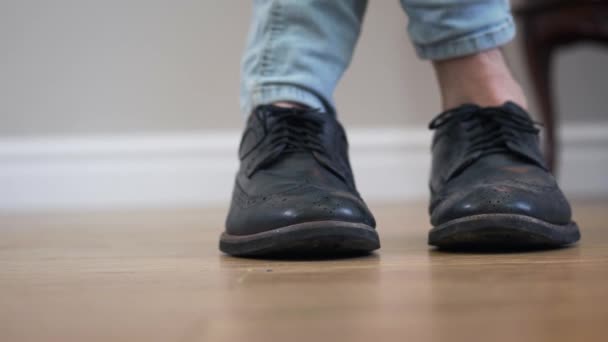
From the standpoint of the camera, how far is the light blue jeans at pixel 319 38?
2.65 ft

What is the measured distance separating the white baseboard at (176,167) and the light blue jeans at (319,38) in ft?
3.47

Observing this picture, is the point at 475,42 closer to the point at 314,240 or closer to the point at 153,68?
the point at 314,240

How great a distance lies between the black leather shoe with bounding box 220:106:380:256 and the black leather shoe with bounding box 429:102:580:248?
9 cm

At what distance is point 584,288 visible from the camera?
52cm

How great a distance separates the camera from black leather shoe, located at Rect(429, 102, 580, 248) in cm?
68

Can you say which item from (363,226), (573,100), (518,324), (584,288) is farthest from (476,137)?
(573,100)

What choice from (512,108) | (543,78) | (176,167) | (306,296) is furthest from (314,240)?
(176,167)

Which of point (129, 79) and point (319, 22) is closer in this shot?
point (319, 22)

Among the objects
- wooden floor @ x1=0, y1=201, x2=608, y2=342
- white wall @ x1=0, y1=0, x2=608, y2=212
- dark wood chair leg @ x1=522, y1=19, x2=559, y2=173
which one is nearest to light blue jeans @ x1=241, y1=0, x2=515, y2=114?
wooden floor @ x1=0, y1=201, x2=608, y2=342

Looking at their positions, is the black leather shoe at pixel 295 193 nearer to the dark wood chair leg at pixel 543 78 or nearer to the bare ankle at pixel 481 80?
the bare ankle at pixel 481 80

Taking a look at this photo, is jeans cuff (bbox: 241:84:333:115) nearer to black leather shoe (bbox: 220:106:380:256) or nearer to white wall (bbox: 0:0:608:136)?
black leather shoe (bbox: 220:106:380:256)

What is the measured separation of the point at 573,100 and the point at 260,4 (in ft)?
4.35

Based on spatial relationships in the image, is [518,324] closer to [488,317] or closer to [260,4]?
[488,317]

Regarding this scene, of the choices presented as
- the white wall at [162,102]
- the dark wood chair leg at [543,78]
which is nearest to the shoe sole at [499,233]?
the dark wood chair leg at [543,78]
